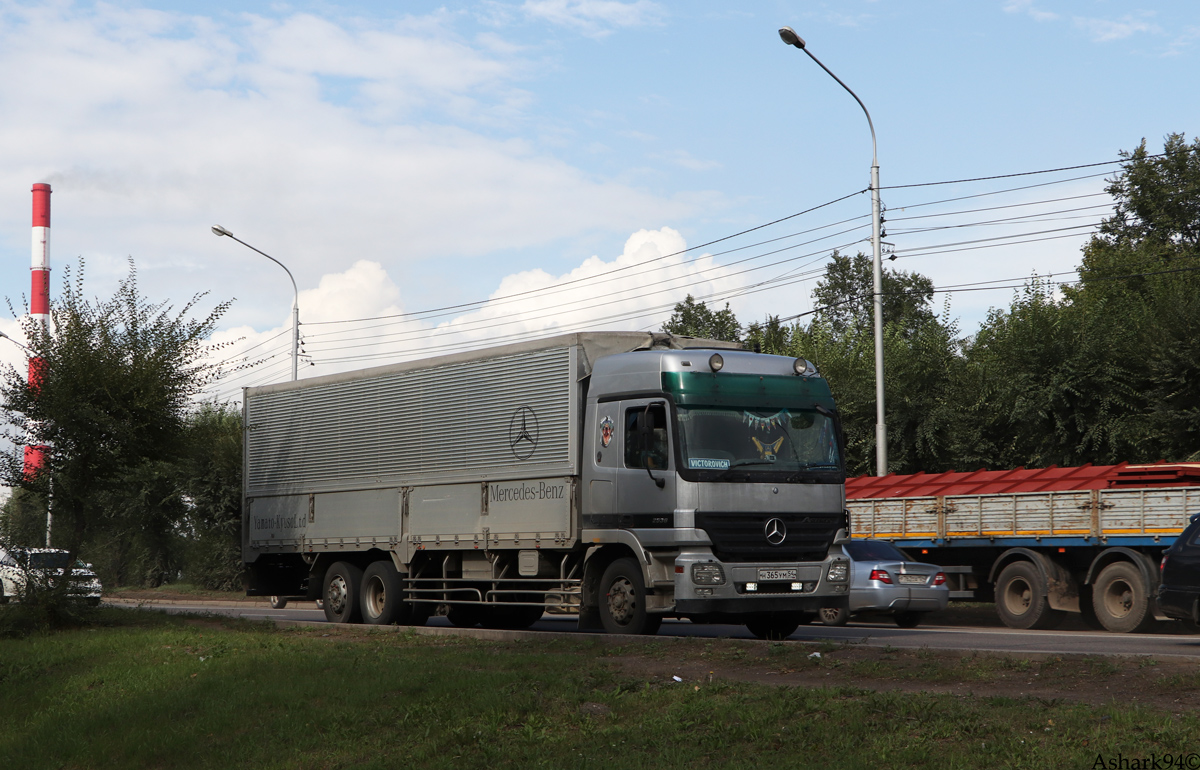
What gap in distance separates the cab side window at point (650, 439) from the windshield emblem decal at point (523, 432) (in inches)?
73.0

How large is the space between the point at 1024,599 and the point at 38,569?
47.3 ft

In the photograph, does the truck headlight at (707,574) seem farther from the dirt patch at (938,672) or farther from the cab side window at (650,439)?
the dirt patch at (938,672)

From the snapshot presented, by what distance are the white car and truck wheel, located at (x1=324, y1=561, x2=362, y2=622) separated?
347cm

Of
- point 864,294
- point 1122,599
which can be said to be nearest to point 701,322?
point 864,294

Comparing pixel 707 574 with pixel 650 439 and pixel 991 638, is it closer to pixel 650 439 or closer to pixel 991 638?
pixel 650 439

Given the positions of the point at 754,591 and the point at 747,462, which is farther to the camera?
the point at 747,462

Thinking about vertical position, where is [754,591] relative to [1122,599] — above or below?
above

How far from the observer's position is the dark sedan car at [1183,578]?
1422 cm

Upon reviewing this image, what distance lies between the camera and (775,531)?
1399cm

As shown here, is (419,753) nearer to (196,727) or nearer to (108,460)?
(196,727)

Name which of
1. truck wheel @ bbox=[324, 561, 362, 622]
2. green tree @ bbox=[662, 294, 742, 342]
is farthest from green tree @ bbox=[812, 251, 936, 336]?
truck wheel @ bbox=[324, 561, 362, 622]

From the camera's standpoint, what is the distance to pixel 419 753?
8805 millimetres

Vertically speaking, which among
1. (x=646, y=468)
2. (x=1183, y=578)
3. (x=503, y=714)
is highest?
(x=646, y=468)

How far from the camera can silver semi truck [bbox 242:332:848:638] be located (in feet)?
45.2
